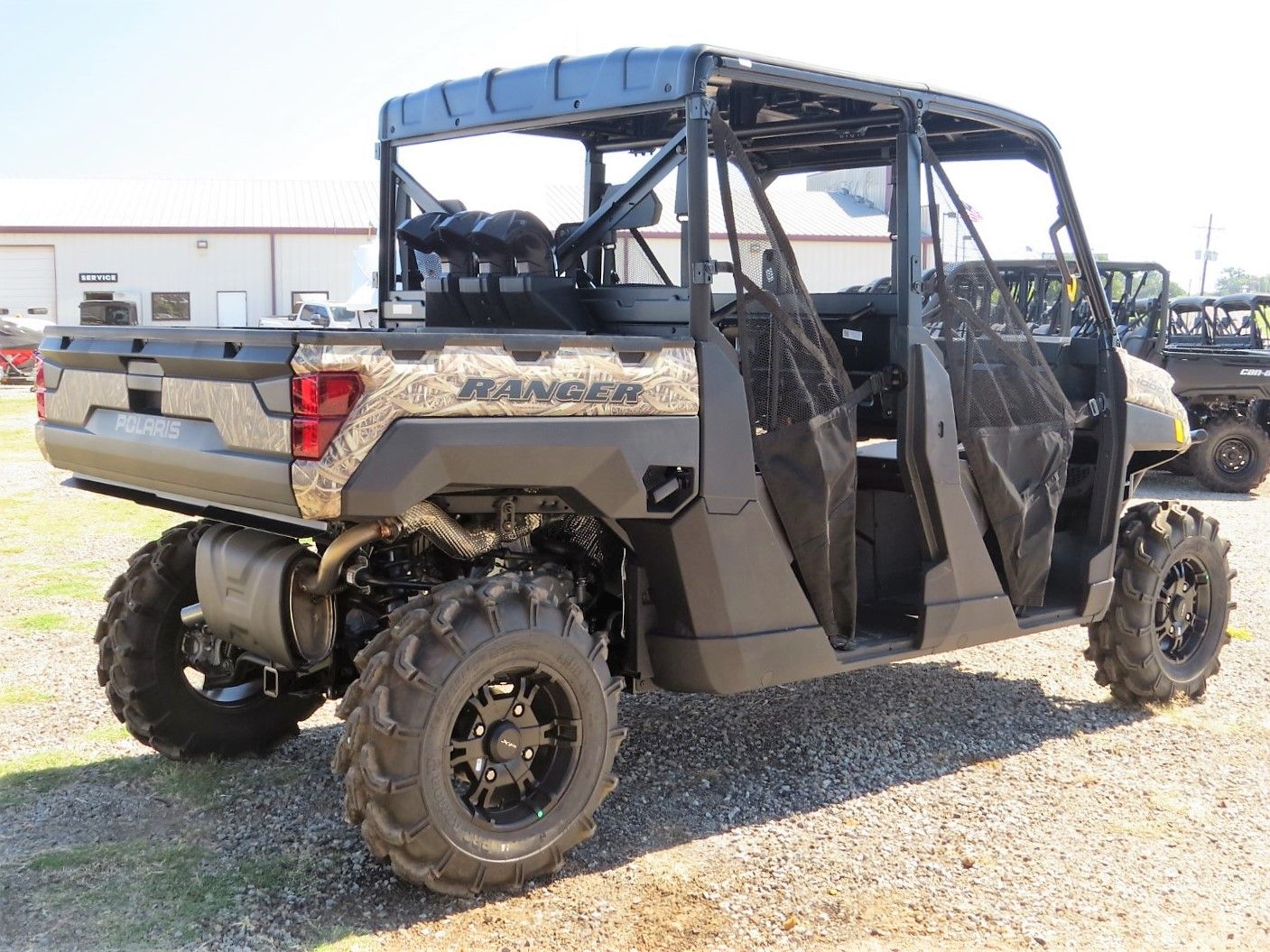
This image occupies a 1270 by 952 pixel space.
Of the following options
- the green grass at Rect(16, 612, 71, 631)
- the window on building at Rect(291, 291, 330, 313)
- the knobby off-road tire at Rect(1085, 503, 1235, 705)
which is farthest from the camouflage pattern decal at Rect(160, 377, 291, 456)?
the window on building at Rect(291, 291, 330, 313)

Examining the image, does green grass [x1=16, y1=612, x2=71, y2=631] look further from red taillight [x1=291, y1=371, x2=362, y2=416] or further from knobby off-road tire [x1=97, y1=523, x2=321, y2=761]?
red taillight [x1=291, y1=371, x2=362, y2=416]

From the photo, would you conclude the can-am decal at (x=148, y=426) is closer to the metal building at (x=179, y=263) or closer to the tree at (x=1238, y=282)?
the metal building at (x=179, y=263)

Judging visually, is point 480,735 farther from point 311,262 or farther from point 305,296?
point 311,262

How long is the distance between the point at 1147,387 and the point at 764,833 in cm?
275

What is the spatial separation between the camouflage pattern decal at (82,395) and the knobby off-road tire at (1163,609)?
416cm

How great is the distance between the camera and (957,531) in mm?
5012

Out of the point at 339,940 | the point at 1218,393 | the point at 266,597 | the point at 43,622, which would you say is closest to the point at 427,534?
the point at 266,597

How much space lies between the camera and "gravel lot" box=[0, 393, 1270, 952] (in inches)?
150

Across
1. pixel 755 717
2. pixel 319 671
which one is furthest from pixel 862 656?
pixel 319 671

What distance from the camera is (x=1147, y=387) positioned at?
19.4 ft

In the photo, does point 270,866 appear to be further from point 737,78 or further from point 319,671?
point 737,78

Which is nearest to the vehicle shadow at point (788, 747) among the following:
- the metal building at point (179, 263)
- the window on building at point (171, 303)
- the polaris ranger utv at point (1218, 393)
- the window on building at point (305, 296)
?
the polaris ranger utv at point (1218, 393)

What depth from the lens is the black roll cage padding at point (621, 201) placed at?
4.38 metres

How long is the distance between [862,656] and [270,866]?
2.10m
